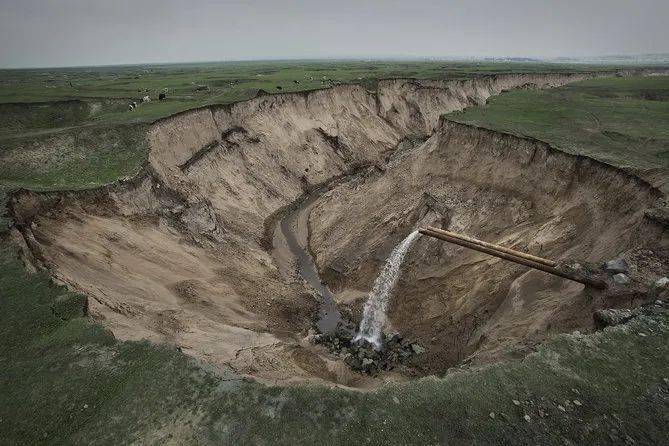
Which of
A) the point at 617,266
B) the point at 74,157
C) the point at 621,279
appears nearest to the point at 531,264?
the point at 617,266

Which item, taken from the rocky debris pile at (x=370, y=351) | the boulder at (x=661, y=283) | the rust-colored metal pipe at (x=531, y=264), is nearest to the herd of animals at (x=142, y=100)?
the rocky debris pile at (x=370, y=351)

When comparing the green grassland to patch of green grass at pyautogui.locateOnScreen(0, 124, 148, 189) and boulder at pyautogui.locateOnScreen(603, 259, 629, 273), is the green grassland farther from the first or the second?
patch of green grass at pyautogui.locateOnScreen(0, 124, 148, 189)

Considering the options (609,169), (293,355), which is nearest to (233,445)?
(293,355)

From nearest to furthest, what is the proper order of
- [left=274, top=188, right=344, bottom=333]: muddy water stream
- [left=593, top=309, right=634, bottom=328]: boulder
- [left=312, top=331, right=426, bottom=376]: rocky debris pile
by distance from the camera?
[left=593, top=309, right=634, bottom=328]: boulder
[left=312, top=331, right=426, bottom=376]: rocky debris pile
[left=274, top=188, right=344, bottom=333]: muddy water stream

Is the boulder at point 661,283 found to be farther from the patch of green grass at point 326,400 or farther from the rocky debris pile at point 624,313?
the patch of green grass at point 326,400

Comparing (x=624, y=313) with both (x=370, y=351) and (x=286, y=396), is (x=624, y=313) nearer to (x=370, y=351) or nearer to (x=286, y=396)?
(x=286, y=396)

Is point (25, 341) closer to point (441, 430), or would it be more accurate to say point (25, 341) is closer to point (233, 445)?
point (233, 445)

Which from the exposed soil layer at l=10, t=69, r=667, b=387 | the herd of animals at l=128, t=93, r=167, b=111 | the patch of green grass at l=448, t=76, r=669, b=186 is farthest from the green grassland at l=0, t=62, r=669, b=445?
the herd of animals at l=128, t=93, r=167, b=111
